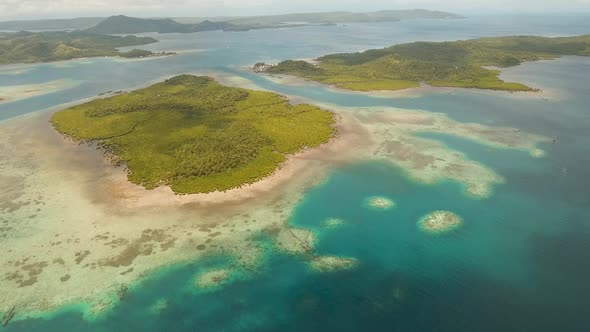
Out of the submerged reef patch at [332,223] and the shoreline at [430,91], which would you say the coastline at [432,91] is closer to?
the shoreline at [430,91]

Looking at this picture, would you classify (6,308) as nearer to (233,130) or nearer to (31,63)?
(233,130)

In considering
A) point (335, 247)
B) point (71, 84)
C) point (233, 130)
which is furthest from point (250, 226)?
point (71, 84)

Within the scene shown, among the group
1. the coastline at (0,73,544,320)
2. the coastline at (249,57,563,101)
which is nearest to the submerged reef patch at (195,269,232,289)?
the coastline at (0,73,544,320)

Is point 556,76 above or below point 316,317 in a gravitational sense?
above

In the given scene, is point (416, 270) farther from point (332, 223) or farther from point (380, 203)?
point (380, 203)

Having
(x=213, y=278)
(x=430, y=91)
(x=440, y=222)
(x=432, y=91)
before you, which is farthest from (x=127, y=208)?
(x=432, y=91)

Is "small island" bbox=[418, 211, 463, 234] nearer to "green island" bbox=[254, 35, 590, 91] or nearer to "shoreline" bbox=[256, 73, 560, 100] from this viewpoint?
"shoreline" bbox=[256, 73, 560, 100]

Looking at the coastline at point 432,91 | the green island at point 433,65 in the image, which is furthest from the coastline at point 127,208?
the green island at point 433,65
